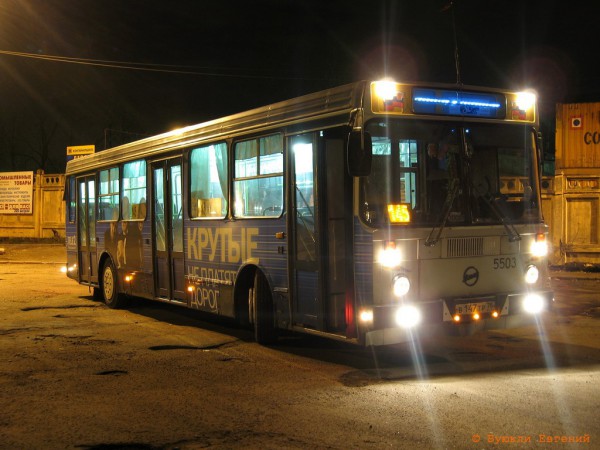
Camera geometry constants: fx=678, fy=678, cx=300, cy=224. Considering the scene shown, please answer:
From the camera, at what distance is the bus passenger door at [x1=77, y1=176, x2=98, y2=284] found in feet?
47.1

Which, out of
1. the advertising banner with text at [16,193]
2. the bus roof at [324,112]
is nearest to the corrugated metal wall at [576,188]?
the bus roof at [324,112]

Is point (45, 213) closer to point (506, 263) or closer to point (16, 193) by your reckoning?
point (16, 193)

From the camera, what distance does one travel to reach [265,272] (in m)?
8.83

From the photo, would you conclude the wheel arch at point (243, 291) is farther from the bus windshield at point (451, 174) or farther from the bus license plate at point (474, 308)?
the bus license plate at point (474, 308)

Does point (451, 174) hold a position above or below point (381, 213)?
above

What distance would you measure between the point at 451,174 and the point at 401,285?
4.54 feet

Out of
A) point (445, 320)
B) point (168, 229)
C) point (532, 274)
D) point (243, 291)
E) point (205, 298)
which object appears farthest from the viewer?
point (168, 229)

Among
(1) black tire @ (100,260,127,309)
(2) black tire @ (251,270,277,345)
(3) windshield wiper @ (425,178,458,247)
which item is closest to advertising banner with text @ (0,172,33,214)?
(1) black tire @ (100,260,127,309)

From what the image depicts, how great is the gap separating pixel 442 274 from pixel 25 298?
10.3 meters

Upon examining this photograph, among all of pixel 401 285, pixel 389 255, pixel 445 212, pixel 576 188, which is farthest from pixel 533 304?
pixel 576 188

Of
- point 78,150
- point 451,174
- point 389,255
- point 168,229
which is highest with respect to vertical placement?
point 78,150

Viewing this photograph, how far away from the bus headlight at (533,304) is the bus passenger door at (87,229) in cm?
935

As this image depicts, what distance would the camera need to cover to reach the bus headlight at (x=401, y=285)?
281 inches

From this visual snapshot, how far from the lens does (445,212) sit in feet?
24.3
